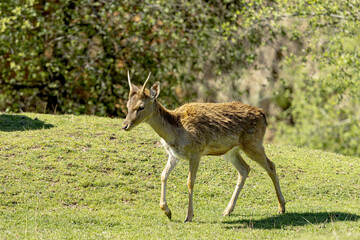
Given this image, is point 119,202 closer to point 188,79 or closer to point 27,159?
point 27,159

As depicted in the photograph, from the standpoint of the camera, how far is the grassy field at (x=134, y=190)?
955cm

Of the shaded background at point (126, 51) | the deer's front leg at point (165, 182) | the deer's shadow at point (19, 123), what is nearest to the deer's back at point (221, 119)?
the deer's front leg at point (165, 182)

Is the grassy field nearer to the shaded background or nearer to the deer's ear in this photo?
the deer's ear

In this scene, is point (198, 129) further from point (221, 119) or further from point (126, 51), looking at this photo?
point (126, 51)

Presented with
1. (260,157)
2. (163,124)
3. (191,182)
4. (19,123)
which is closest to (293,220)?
(260,157)

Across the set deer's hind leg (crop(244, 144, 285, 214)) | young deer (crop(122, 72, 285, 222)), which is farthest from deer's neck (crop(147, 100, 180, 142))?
deer's hind leg (crop(244, 144, 285, 214))

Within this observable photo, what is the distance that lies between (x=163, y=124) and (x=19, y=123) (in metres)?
6.70

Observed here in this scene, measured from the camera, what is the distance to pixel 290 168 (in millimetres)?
14047

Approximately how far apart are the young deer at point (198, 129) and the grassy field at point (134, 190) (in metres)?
0.77

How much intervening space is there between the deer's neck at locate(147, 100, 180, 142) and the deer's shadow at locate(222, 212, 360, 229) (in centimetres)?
183

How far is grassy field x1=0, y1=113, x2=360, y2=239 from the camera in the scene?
9.55 m

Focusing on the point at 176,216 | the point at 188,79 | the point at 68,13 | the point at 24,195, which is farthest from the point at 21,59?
the point at 176,216

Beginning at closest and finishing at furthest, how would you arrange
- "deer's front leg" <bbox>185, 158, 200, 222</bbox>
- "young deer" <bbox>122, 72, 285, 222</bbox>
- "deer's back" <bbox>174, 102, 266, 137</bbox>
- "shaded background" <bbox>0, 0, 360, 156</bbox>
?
"young deer" <bbox>122, 72, 285, 222</bbox>, "deer's front leg" <bbox>185, 158, 200, 222</bbox>, "deer's back" <bbox>174, 102, 266, 137</bbox>, "shaded background" <bbox>0, 0, 360, 156</bbox>

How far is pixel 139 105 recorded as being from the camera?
9.73 meters
